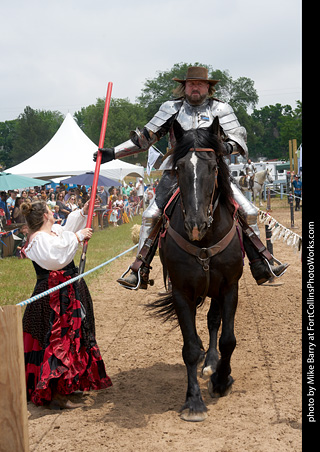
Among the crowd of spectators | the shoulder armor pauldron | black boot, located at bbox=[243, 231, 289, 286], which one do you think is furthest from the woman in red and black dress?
the crowd of spectators

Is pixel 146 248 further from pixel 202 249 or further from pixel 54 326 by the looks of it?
pixel 54 326

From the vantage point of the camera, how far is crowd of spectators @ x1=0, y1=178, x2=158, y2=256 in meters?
15.5

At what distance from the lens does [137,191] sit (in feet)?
103

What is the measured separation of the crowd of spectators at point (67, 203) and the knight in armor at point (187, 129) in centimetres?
835

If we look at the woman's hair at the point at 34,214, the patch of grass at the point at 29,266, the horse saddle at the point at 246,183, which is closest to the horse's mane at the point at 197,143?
the woman's hair at the point at 34,214

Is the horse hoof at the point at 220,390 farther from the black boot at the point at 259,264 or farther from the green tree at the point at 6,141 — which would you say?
the green tree at the point at 6,141

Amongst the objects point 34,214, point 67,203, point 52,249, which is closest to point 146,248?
point 52,249

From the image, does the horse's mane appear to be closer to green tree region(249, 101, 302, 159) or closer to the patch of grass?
the patch of grass

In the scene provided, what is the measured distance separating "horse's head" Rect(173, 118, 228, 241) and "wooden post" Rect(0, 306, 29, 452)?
1505 millimetres

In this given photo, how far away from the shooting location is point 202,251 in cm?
433

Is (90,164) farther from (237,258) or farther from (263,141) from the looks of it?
(263,141)

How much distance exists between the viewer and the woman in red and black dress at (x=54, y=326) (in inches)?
173

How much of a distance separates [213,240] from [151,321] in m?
3.32

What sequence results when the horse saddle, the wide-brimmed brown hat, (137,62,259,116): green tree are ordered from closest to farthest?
the wide-brimmed brown hat
the horse saddle
(137,62,259,116): green tree
